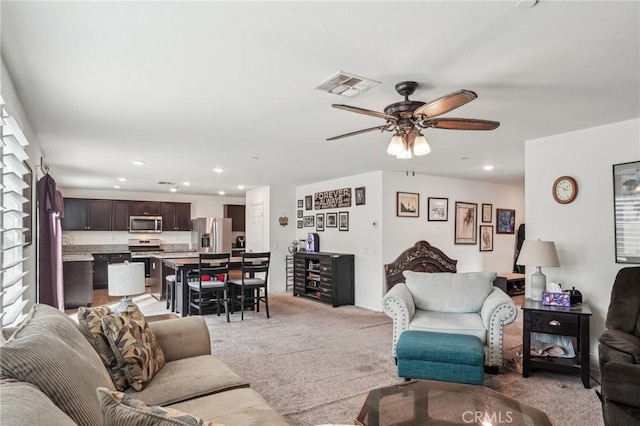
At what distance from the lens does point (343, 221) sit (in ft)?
24.3

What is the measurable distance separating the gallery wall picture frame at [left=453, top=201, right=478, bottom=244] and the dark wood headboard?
0.54 metres

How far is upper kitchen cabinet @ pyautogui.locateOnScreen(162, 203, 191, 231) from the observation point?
9984 millimetres

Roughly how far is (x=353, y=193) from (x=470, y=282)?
11.1 ft

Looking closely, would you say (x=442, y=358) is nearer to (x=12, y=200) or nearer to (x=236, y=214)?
(x=12, y=200)

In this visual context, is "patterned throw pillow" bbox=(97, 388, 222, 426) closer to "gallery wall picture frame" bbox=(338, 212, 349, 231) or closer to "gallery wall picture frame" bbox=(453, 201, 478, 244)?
"gallery wall picture frame" bbox=(338, 212, 349, 231)

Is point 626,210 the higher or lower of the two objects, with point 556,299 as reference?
higher

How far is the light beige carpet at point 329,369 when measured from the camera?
9.63 feet

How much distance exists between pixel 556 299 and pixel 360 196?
12.6 feet

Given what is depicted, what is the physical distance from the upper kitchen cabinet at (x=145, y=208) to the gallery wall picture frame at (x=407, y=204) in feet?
20.6

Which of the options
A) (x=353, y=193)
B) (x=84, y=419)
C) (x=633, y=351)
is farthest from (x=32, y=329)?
(x=353, y=193)

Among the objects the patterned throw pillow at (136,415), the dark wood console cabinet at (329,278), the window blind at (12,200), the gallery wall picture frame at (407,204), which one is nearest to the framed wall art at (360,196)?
the gallery wall picture frame at (407,204)

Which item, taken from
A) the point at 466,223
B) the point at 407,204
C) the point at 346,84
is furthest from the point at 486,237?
the point at 346,84

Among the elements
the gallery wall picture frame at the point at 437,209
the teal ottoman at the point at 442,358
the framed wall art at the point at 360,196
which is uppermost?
the framed wall art at the point at 360,196

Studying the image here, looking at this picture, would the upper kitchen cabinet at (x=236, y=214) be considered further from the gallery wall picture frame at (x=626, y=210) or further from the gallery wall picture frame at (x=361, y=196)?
the gallery wall picture frame at (x=626, y=210)
